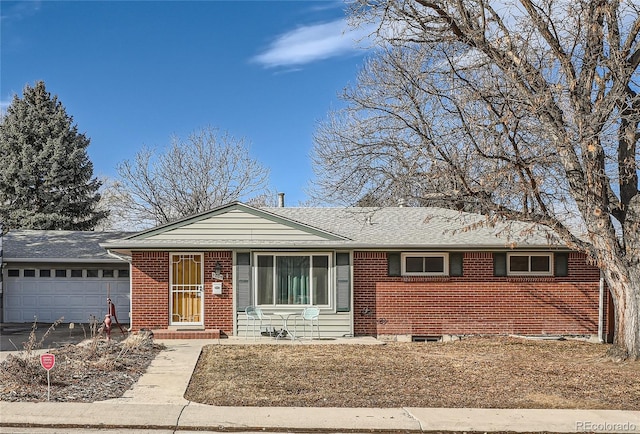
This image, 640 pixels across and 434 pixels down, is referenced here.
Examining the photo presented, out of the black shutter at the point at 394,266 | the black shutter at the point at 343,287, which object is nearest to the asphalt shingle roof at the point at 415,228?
the black shutter at the point at 394,266

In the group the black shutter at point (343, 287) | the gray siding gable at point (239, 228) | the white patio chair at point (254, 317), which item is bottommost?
the white patio chair at point (254, 317)

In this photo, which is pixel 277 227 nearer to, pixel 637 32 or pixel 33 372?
pixel 33 372

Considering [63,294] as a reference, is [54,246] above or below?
above

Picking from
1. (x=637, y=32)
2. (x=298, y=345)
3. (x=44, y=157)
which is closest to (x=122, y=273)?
(x=298, y=345)

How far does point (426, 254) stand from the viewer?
15789 millimetres

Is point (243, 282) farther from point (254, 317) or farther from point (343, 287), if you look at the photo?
point (343, 287)

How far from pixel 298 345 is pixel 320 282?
2067 mm

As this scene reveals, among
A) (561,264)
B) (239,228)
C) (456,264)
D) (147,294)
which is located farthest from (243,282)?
(561,264)

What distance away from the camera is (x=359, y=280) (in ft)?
51.4

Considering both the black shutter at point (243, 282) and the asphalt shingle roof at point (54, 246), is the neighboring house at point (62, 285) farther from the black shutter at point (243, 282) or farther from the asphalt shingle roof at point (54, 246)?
the black shutter at point (243, 282)

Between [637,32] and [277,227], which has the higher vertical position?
[637,32]

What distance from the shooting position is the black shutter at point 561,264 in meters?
15.8

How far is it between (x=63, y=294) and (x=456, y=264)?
1243 cm

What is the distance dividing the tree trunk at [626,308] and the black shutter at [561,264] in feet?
10.6
